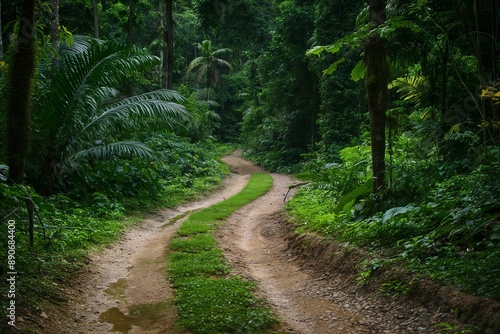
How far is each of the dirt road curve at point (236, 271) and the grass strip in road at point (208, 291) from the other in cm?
18

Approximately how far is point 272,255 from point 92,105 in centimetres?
534

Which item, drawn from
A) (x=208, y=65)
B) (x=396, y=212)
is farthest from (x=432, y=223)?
(x=208, y=65)

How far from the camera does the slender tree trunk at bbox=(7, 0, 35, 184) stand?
6.36 metres

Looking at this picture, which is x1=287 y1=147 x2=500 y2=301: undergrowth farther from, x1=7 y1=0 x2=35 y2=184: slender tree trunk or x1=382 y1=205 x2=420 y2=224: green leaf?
x1=7 y1=0 x2=35 y2=184: slender tree trunk

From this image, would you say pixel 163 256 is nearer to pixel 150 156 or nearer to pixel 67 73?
Answer: pixel 150 156

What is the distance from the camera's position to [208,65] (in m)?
38.4

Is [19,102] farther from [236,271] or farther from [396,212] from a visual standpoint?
[396,212]

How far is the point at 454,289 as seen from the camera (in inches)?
171

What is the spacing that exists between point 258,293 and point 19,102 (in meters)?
4.44

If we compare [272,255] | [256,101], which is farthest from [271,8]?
[272,255]

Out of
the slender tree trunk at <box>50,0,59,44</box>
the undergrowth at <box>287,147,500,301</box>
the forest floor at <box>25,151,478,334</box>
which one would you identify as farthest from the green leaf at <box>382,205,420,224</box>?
the slender tree trunk at <box>50,0,59,44</box>

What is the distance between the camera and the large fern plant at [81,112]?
30.2 ft

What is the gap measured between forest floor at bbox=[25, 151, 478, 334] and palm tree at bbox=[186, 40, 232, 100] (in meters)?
30.1

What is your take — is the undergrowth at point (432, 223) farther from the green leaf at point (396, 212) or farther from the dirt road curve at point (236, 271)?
the dirt road curve at point (236, 271)
